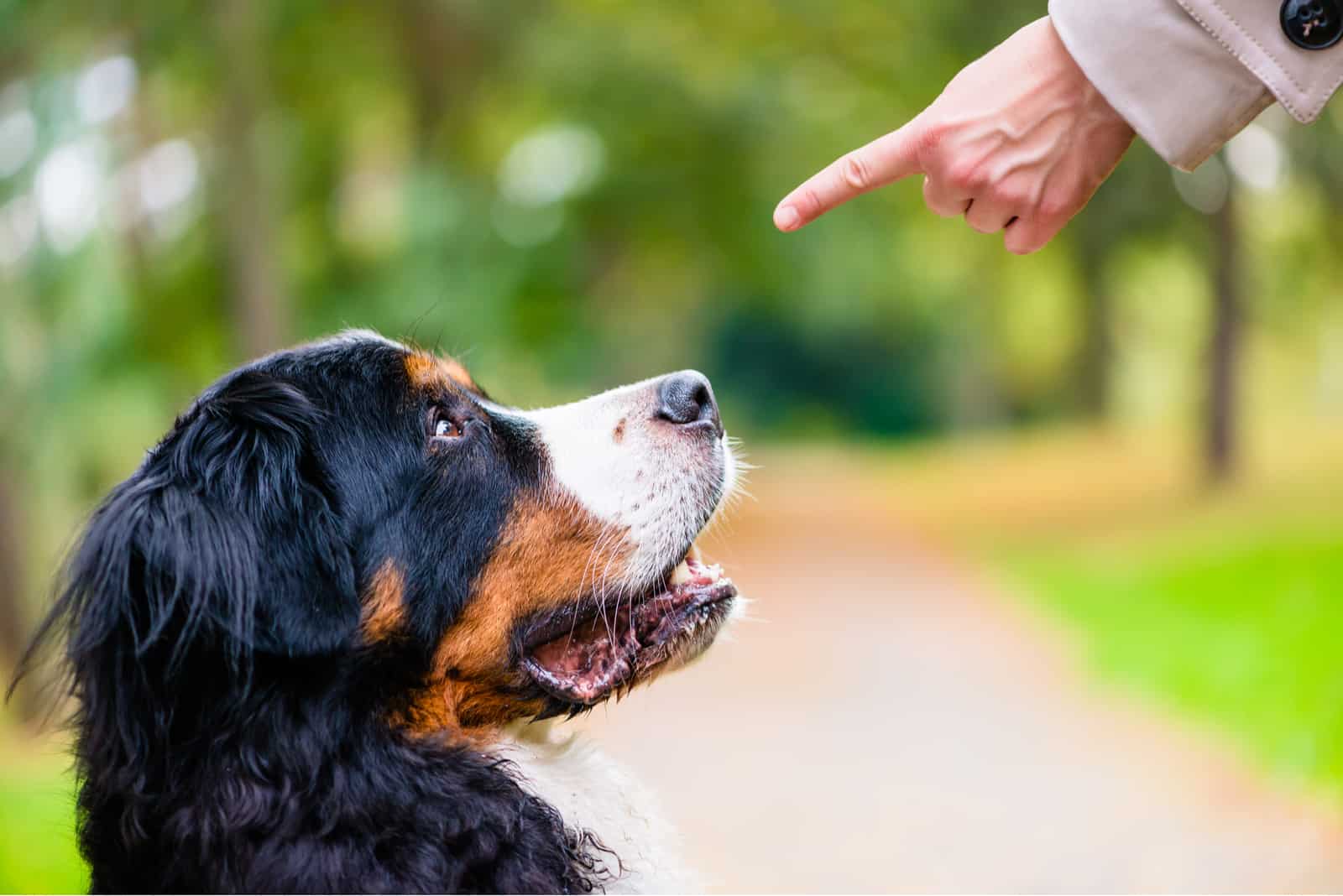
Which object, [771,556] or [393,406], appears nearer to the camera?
[393,406]

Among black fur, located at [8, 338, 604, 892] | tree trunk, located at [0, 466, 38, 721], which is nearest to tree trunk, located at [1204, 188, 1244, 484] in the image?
tree trunk, located at [0, 466, 38, 721]

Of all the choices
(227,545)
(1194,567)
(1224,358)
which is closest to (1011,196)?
(227,545)

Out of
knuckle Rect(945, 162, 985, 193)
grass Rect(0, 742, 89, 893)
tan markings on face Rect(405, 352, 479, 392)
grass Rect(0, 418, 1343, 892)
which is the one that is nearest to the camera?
knuckle Rect(945, 162, 985, 193)

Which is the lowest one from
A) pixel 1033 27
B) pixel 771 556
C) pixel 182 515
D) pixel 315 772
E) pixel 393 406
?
pixel 771 556

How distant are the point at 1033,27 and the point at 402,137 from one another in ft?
40.4

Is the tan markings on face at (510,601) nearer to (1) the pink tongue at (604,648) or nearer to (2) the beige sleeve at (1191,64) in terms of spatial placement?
(1) the pink tongue at (604,648)

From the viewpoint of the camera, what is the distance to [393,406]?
2986mm

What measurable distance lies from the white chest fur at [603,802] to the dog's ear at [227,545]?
621 millimetres

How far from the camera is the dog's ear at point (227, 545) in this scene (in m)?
2.41

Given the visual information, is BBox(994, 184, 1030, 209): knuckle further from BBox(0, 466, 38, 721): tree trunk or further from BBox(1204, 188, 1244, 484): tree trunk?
BBox(1204, 188, 1244, 484): tree trunk

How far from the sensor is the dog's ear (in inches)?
95.0

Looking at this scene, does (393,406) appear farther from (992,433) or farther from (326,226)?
(992,433)

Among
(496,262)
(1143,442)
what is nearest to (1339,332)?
(1143,442)

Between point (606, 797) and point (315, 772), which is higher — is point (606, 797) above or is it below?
below
